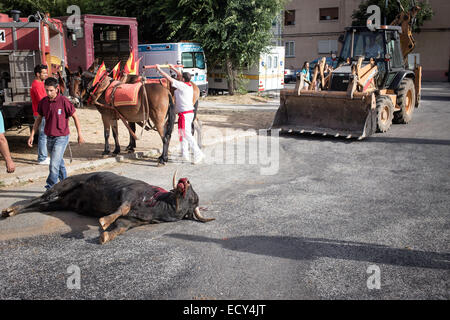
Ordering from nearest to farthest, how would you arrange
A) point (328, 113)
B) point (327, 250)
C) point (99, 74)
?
point (327, 250) < point (99, 74) < point (328, 113)

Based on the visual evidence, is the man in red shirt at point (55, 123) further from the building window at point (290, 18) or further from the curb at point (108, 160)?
the building window at point (290, 18)

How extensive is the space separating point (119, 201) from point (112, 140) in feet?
22.4

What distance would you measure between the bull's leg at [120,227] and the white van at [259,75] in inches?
785

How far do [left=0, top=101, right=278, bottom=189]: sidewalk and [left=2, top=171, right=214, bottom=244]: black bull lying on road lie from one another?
1621mm

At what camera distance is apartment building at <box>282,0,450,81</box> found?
127ft

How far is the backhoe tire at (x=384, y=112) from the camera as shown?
1246 centimetres

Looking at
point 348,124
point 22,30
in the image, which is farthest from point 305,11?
point 22,30

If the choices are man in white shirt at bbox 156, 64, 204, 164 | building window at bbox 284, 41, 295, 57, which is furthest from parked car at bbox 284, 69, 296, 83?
man in white shirt at bbox 156, 64, 204, 164

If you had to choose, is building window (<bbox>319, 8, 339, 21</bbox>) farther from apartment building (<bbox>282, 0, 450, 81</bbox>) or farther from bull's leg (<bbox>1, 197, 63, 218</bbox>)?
bull's leg (<bbox>1, 197, 63, 218</bbox>)

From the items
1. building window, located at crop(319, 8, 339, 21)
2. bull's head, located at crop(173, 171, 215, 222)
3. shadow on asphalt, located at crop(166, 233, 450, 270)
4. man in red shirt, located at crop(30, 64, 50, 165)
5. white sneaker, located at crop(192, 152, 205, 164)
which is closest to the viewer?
shadow on asphalt, located at crop(166, 233, 450, 270)

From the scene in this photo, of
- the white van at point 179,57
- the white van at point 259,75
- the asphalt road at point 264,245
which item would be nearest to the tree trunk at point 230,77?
the white van at point 259,75

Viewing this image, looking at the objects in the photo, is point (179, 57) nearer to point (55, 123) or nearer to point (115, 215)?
point (55, 123)

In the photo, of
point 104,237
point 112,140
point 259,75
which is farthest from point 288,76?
point 104,237

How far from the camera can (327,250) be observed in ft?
16.3
